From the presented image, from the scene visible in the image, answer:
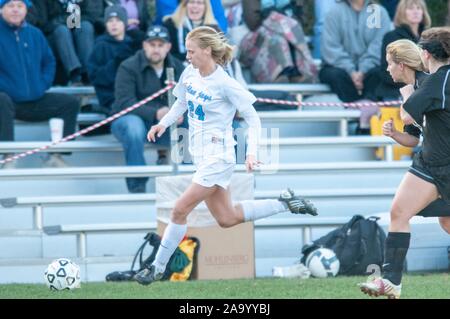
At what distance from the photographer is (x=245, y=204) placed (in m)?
9.52

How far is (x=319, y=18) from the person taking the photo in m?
14.1

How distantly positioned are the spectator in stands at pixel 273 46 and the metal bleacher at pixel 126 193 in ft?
0.83

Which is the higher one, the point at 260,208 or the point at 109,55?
the point at 109,55

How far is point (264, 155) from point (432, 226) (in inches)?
81.6

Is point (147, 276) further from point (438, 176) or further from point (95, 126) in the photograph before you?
point (95, 126)

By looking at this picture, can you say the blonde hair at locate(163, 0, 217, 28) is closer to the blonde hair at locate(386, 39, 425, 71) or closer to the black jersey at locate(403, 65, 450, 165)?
the blonde hair at locate(386, 39, 425, 71)

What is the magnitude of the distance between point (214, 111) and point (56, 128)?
353 cm

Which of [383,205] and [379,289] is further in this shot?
[383,205]

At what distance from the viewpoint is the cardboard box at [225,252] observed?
10.6 metres

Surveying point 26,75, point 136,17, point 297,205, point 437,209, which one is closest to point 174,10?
point 136,17

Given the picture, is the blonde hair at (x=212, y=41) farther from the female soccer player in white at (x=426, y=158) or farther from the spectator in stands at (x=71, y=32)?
the spectator in stands at (x=71, y=32)

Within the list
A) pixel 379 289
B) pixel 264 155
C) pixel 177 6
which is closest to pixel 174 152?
pixel 264 155

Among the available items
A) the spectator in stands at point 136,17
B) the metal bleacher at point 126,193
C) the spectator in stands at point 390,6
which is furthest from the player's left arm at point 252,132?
the spectator in stands at point 390,6

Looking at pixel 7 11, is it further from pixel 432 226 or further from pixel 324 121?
pixel 432 226
